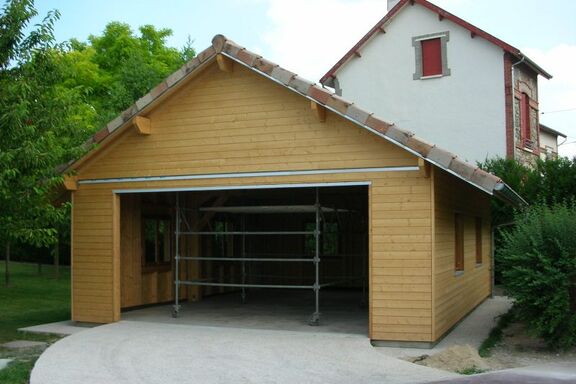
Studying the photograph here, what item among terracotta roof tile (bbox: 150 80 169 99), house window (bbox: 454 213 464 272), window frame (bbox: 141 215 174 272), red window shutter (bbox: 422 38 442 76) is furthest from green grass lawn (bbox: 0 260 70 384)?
red window shutter (bbox: 422 38 442 76)

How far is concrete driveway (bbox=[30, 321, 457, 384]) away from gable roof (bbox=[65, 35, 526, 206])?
9.17ft

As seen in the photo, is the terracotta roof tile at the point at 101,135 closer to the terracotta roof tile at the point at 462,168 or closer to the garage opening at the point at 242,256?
the garage opening at the point at 242,256

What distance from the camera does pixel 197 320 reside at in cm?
1264

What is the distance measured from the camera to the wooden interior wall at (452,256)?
1023cm

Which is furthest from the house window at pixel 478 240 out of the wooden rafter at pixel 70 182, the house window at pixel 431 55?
the wooden rafter at pixel 70 182

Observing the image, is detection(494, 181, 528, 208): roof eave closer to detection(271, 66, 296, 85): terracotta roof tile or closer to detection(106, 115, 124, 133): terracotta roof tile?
detection(271, 66, 296, 85): terracotta roof tile

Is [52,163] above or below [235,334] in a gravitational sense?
above

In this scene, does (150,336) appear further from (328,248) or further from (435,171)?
(328,248)

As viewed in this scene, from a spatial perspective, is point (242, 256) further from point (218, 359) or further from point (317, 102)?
point (218, 359)

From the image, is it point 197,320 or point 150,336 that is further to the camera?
point 197,320

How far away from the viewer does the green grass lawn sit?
8.86 m

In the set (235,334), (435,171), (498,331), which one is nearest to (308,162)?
(435,171)

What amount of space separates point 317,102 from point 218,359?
416 cm

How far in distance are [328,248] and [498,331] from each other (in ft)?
29.2
